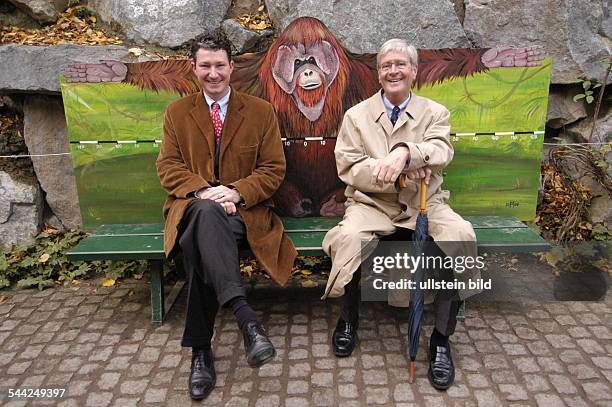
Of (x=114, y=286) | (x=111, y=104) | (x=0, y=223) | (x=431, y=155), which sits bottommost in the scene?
(x=114, y=286)

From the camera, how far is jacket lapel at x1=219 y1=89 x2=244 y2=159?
3.16m

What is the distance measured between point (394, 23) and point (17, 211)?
11.8 feet

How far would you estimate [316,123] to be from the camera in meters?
3.68

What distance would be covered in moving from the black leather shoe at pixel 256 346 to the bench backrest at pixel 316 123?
A: 4.84 ft

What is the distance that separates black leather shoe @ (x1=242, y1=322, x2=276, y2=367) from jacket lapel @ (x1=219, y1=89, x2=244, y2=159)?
3.88 feet

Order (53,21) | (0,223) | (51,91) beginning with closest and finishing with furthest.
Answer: (51,91), (0,223), (53,21)

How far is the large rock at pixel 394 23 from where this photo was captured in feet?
13.5

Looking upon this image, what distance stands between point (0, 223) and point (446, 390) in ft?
12.7

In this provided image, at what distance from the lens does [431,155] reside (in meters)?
2.78

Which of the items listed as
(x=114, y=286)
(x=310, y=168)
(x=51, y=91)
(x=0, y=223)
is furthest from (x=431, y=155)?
(x=0, y=223)

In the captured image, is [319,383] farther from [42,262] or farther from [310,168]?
[42,262]

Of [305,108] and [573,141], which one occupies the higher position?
[305,108]

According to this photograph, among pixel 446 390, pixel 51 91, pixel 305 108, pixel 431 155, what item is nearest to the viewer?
pixel 446 390

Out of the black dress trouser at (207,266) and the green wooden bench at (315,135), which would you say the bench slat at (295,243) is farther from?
the black dress trouser at (207,266)
